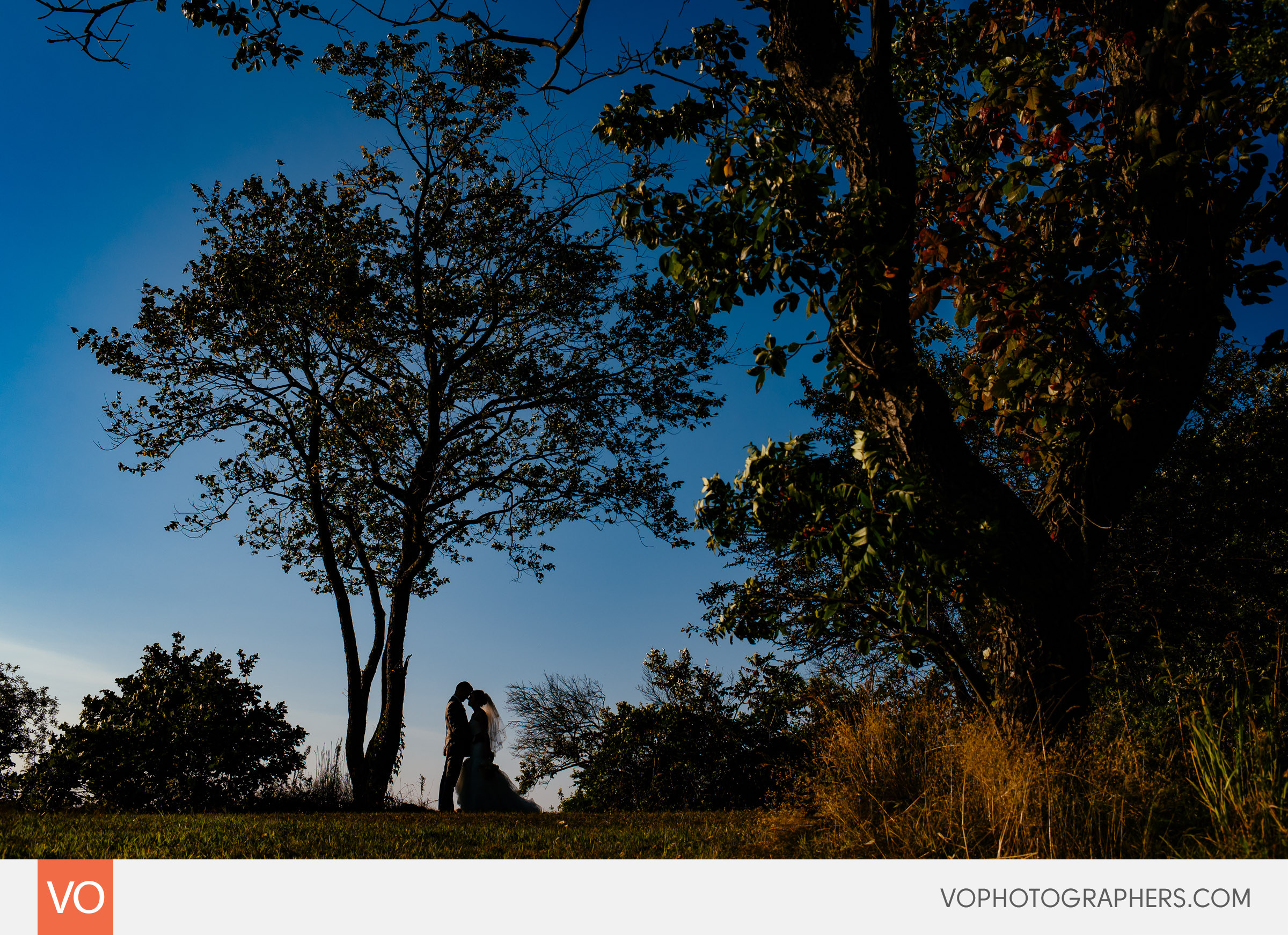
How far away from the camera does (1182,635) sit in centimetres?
1120

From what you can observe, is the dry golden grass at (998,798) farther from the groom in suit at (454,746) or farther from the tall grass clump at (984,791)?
the groom in suit at (454,746)

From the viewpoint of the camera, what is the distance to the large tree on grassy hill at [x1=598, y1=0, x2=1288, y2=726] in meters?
5.45

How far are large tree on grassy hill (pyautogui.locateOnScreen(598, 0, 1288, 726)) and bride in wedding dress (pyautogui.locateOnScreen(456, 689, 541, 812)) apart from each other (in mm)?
7541

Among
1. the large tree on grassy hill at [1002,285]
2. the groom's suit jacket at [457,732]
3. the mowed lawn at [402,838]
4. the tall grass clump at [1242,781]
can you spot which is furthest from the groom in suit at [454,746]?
the tall grass clump at [1242,781]

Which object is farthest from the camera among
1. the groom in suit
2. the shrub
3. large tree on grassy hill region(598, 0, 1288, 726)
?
the groom in suit

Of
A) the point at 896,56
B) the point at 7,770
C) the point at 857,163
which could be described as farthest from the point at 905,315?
the point at 7,770

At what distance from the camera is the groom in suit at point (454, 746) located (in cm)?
1296

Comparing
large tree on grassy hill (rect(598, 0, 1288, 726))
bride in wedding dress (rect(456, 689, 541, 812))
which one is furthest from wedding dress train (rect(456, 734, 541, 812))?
large tree on grassy hill (rect(598, 0, 1288, 726))

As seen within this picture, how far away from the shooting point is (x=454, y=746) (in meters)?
13.0

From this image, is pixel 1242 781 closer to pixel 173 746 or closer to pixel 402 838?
pixel 402 838

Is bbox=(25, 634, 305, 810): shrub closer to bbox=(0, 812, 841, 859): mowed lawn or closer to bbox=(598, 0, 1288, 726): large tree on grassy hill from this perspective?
bbox=(0, 812, 841, 859): mowed lawn
